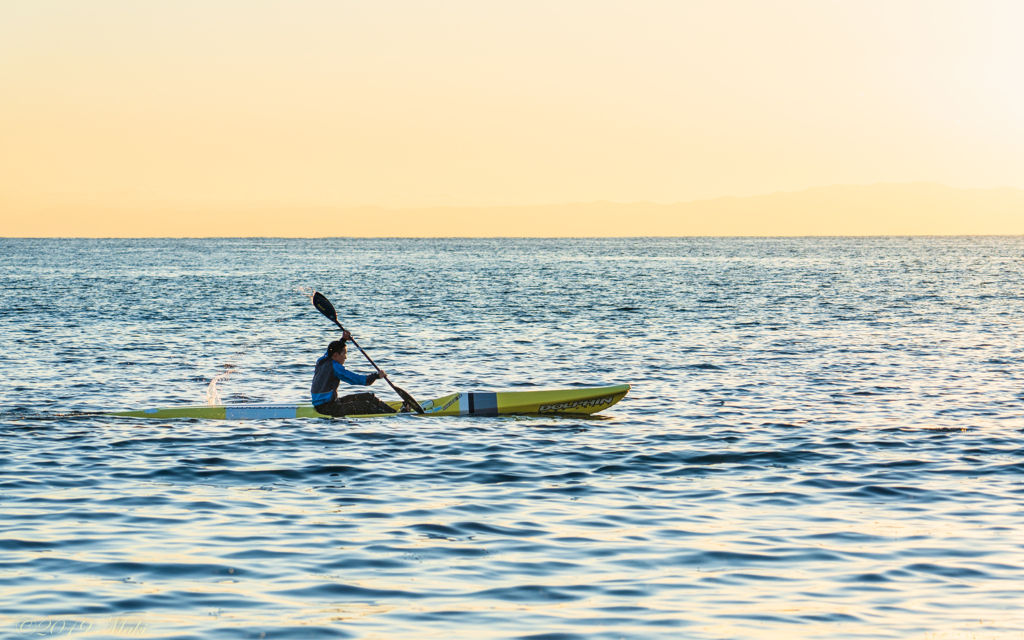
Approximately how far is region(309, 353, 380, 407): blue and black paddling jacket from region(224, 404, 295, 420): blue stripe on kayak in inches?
20.6

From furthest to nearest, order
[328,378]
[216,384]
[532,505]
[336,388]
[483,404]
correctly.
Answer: [216,384], [483,404], [336,388], [328,378], [532,505]

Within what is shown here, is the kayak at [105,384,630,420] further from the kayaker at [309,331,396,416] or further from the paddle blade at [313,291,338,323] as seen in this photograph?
the paddle blade at [313,291,338,323]

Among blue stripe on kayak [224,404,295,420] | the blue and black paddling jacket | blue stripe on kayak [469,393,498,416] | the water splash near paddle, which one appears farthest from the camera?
the water splash near paddle

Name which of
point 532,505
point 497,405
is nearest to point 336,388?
point 497,405

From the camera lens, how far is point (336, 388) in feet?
57.1

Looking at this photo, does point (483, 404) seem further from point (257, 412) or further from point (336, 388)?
point (257, 412)

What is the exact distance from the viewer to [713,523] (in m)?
10.1

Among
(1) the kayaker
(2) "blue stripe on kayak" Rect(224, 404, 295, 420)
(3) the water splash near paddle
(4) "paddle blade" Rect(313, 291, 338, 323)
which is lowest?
(3) the water splash near paddle

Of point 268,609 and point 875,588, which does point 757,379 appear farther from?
point 268,609

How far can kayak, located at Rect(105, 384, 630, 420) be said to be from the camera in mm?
17453

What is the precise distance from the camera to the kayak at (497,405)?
17453 millimetres

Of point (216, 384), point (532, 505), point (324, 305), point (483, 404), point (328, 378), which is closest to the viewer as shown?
point (532, 505)

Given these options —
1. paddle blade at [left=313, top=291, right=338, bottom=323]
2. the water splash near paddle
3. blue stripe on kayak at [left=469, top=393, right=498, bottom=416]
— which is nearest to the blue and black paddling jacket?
blue stripe on kayak at [left=469, top=393, right=498, bottom=416]

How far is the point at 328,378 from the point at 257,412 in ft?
4.71
